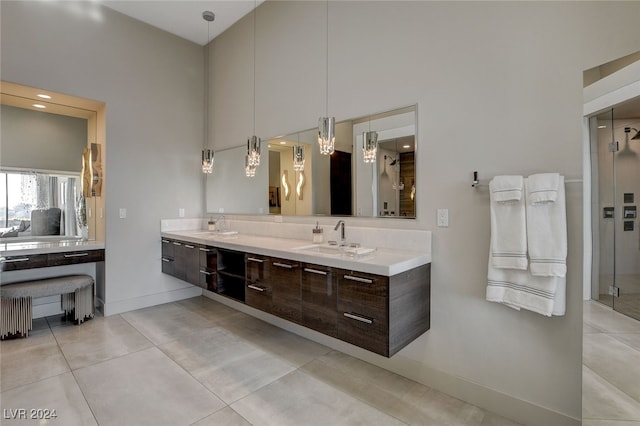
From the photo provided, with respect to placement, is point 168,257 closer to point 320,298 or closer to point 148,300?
point 148,300

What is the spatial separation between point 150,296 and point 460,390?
363 cm

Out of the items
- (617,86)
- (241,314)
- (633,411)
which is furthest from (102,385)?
(617,86)

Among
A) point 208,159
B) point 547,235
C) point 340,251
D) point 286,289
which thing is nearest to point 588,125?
point 547,235

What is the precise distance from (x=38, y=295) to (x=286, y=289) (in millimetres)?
2622

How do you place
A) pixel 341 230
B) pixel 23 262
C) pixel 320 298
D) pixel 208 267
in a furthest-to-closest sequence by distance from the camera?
pixel 208 267
pixel 23 262
pixel 341 230
pixel 320 298

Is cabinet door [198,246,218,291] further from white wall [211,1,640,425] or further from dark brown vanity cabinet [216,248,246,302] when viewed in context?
white wall [211,1,640,425]

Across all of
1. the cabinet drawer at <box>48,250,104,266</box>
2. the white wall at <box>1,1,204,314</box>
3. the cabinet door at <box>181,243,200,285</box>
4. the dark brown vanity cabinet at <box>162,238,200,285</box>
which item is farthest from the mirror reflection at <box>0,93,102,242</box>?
the cabinet door at <box>181,243,200,285</box>

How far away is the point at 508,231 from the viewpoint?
179 centimetres

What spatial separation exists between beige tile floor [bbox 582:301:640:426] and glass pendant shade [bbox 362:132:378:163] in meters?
1.65

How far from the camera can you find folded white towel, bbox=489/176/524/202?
5.71 feet

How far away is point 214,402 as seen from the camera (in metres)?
2.02

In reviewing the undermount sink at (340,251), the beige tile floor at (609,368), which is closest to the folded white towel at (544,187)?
the beige tile floor at (609,368)

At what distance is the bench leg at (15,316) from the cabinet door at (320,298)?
2844 mm

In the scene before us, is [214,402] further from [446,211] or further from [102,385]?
[446,211]
